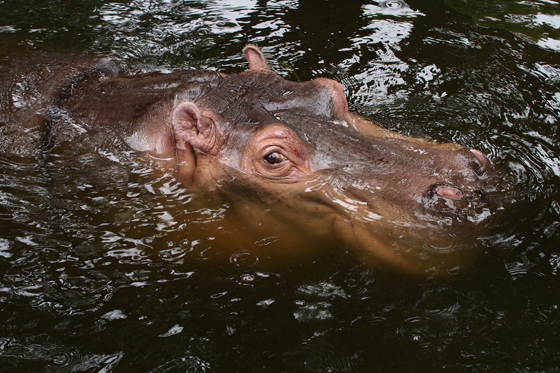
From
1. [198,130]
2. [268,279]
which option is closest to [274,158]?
[198,130]

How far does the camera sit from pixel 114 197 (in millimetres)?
4738

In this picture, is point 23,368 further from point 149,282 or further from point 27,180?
point 27,180

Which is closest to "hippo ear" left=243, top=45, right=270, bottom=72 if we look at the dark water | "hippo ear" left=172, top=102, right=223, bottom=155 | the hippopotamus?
the hippopotamus

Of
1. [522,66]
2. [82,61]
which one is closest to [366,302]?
[82,61]

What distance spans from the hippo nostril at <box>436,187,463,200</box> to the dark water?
1.95 ft

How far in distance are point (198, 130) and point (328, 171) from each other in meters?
1.16

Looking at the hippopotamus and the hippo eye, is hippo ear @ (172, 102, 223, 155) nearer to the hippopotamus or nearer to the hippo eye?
the hippopotamus

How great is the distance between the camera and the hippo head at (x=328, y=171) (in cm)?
378

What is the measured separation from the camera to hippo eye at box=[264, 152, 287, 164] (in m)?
4.19

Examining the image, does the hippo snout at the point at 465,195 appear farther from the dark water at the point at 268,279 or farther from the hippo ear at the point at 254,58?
the hippo ear at the point at 254,58

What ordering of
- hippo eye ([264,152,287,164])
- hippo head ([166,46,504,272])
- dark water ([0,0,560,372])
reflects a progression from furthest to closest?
hippo eye ([264,152,287,164]) < hippo head ([166,46,504,272]) < dark water ([0,0,560,372])

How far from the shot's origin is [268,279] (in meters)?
4.00

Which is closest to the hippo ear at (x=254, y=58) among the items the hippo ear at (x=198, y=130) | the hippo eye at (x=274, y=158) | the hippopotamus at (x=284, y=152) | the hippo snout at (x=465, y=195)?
the hippopotamus at (x=284, y=152)

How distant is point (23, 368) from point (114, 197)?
5.82ft
